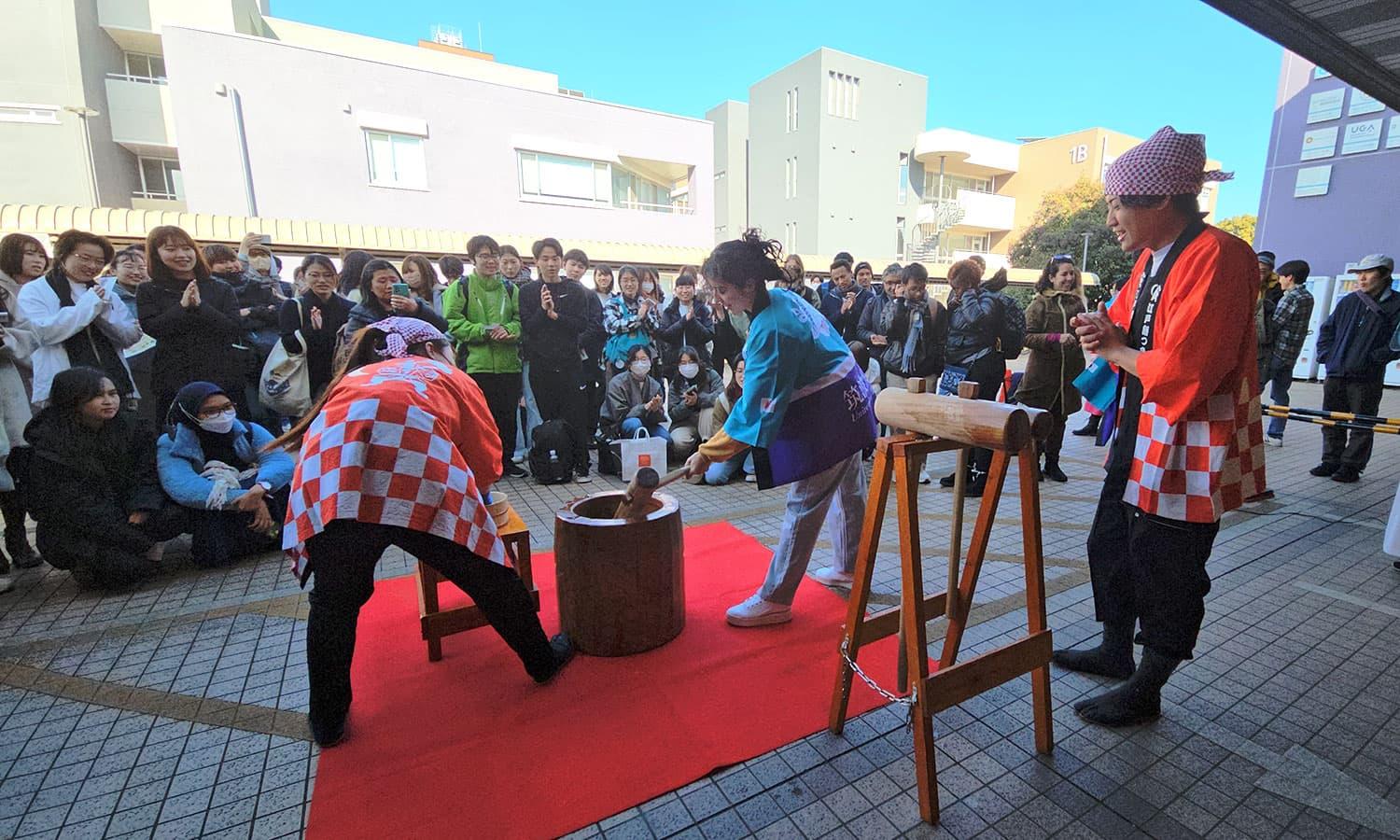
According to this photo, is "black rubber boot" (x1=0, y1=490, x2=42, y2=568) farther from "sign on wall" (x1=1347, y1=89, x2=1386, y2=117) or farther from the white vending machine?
"sign on wall" (x1=1347, y1=89, x2=1386, y2=117)

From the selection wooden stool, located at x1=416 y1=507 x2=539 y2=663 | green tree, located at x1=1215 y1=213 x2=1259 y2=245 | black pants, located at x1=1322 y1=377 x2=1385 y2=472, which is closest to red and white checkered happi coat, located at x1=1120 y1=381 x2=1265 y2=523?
wooden stool, located at x1=416 y1=507 x2=539 y2=663

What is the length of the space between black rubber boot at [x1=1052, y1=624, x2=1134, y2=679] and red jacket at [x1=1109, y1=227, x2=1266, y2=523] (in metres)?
0.72

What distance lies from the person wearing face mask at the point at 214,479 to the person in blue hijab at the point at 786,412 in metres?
2.91

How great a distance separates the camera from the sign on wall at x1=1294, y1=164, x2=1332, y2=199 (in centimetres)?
1245

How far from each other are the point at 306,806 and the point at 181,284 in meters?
3.96

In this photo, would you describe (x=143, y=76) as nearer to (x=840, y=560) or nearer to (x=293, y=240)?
(x=293, y=240)

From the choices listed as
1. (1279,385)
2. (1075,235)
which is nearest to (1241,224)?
(1075,235)

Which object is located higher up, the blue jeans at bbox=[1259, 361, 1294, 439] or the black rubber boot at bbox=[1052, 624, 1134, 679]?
the blue jeans at bbox=[1259, 361, 1294, 439]

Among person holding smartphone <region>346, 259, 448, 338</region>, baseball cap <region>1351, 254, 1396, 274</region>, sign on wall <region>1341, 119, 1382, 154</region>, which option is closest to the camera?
person holding smartphone <region>346, 259, 448, 338</region>

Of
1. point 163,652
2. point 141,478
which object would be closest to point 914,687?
point 163,652

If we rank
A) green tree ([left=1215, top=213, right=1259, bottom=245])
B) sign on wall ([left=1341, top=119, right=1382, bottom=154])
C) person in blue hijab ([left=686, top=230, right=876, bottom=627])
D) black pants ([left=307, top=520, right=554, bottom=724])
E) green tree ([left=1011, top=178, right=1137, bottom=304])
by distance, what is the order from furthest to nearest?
green tree ([left=1215, top=213, right=1259, bottom=245]) < green tree ([left=1011, top=178, right=1137, bottom=304]) < sign on wall ([left=1341, top=119, right=1382, bottom=154]) < person in blue hijab ([left=686, top=230, right=876, bottom=627]) < black pants ([left=307, top=520, right=554, bottom=724])

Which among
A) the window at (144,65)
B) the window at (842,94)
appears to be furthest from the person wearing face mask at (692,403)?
the window at (842,94)

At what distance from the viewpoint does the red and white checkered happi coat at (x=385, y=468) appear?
2008mm

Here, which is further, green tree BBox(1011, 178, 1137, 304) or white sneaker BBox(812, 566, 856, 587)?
green tree BBox(1011, 178, 1137, 304)
